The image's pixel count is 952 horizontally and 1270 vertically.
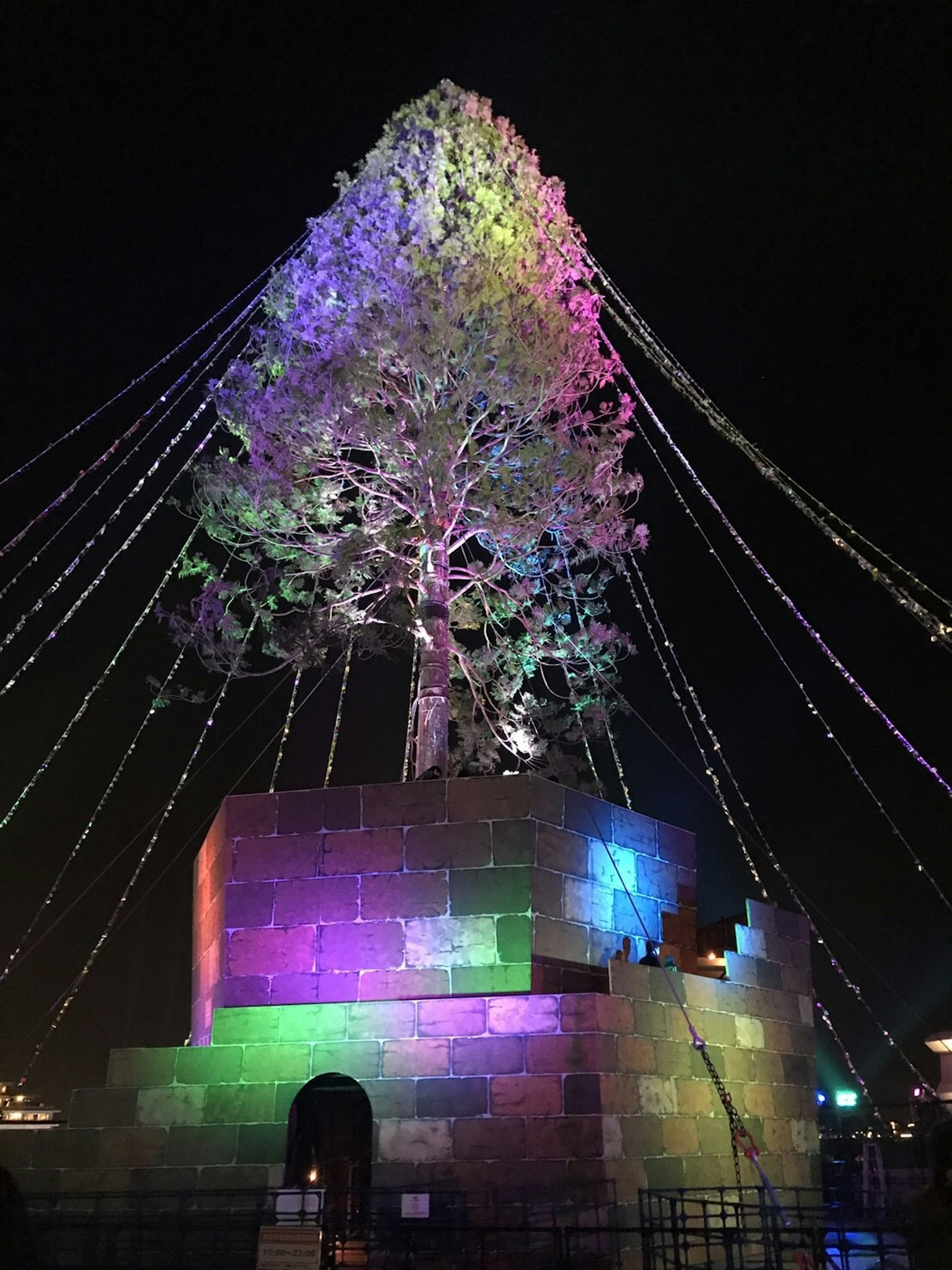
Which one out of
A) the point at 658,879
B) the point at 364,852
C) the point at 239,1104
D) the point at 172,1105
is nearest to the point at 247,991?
the point at 239,1104

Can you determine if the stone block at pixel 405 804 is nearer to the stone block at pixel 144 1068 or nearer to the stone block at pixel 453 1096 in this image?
the stone block at pixel 453 1096

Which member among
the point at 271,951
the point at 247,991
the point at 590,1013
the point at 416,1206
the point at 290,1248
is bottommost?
the point at 290,1248

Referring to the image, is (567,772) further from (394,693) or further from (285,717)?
(285,717)

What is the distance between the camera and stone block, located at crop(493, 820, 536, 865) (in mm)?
10000

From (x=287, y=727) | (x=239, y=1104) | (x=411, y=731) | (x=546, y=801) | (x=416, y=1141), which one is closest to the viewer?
(x=416, y=1141)

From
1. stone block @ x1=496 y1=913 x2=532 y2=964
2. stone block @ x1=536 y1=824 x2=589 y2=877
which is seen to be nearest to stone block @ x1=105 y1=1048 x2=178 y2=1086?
stone block @ x1=496 y1=913 x2=532 y2=964

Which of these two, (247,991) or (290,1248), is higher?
(247,991)

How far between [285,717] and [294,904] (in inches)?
346

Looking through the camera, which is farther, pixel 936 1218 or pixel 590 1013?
pixel 590 1013

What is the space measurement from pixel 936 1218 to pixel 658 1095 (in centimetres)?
575

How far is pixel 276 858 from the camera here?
10.4 m

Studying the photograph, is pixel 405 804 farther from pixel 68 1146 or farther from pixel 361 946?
pixel 68 1146

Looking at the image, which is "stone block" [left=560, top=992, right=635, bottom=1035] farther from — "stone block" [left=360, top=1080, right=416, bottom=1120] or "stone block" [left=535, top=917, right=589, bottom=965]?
"stone block" [left=360, top=1080, right=416, bottom=1120]

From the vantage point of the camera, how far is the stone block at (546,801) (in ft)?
33.4
